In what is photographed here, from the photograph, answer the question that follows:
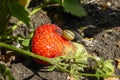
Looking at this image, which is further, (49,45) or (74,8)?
(74,8)

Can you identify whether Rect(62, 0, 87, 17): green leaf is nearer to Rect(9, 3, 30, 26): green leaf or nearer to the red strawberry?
the red strawberry

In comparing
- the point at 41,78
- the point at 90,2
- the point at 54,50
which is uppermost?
the point at 90,2

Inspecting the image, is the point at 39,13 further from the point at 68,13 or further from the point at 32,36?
the point at 32,36

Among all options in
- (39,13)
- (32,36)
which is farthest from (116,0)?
(32,36)

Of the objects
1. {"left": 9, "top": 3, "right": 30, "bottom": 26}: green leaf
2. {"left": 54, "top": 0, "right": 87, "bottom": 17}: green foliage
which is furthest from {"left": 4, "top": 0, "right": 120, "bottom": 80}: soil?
{"left": 9, "top": 3, "right": 30, "bottom": 26}: green leaf

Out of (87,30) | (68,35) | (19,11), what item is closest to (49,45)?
(68,35)

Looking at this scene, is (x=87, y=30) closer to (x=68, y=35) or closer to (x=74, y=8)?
(x=74, y=8)
